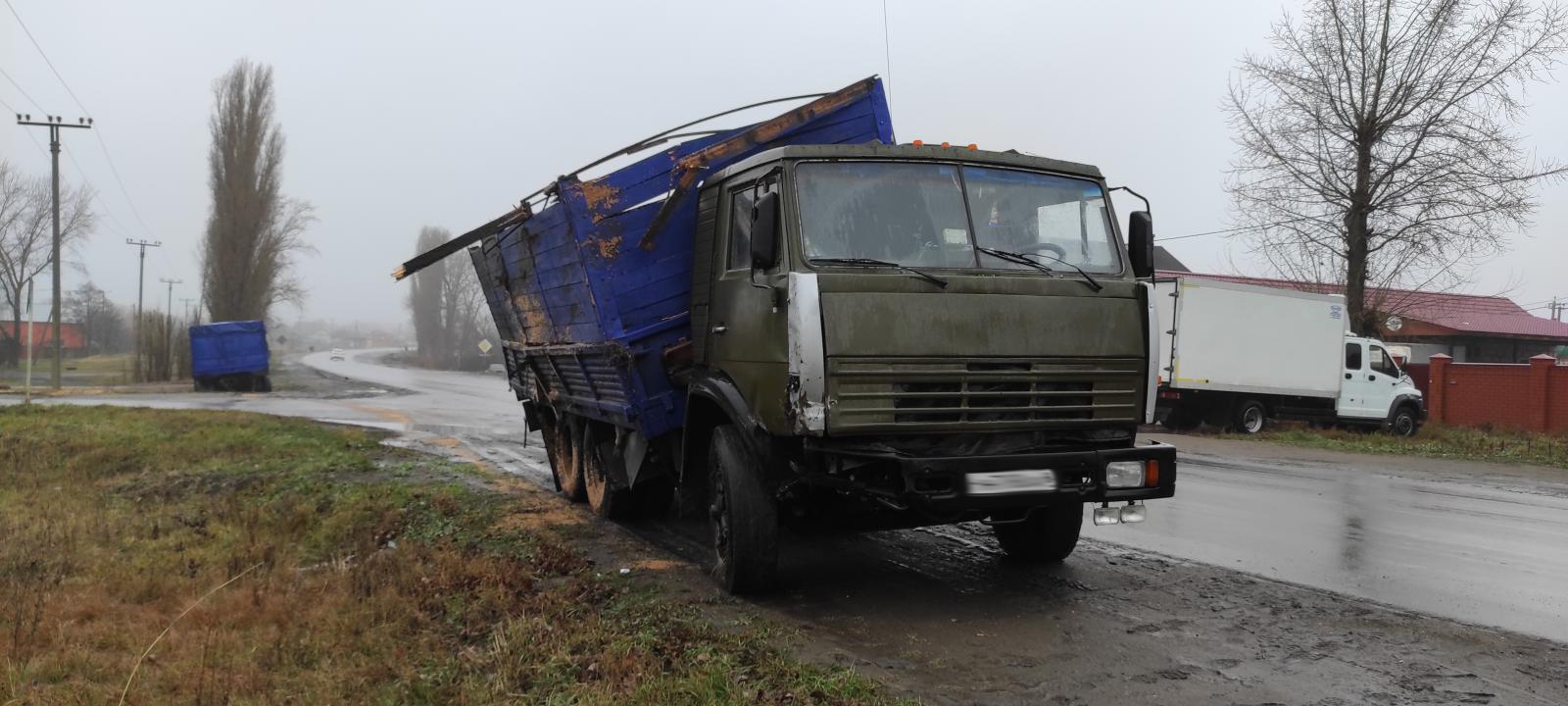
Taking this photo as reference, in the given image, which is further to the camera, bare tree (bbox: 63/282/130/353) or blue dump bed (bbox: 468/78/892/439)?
bare tree (bbox: 63/282/130/353)

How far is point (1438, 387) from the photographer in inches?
968

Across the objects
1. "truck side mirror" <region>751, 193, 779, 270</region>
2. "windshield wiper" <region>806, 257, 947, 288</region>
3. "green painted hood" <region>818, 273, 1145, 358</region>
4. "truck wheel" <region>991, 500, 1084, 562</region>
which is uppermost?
"truck side mirror" <region>751, 193, 779, 270</region>

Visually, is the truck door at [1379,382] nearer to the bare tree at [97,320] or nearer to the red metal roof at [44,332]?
the red metal roof at [44,332]

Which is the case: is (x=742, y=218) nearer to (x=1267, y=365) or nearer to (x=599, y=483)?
(x=599, y=483)

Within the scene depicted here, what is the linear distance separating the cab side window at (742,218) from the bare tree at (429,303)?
87.1 metres

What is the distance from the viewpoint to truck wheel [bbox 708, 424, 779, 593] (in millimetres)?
5598

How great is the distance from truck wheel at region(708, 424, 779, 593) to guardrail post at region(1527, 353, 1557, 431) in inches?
908

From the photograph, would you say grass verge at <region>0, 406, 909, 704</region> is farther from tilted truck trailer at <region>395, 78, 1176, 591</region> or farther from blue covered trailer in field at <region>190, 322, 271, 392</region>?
blue covered trailer in field at <region>190, 322, 271, 392</region>

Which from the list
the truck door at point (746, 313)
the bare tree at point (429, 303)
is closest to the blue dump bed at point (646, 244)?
the truck door at point (746, 313)

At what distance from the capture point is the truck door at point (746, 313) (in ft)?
17.5

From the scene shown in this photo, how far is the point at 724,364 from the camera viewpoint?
6.12 meters

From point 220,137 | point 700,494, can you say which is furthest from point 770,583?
point 220,137

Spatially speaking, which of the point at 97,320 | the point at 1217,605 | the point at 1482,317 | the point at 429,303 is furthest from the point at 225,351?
the point at 97,320

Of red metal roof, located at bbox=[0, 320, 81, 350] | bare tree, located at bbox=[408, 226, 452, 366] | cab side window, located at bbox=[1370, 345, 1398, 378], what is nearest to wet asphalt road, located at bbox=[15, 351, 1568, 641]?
cab side window, located at bbox=[1370, 345, 1398, 378]
